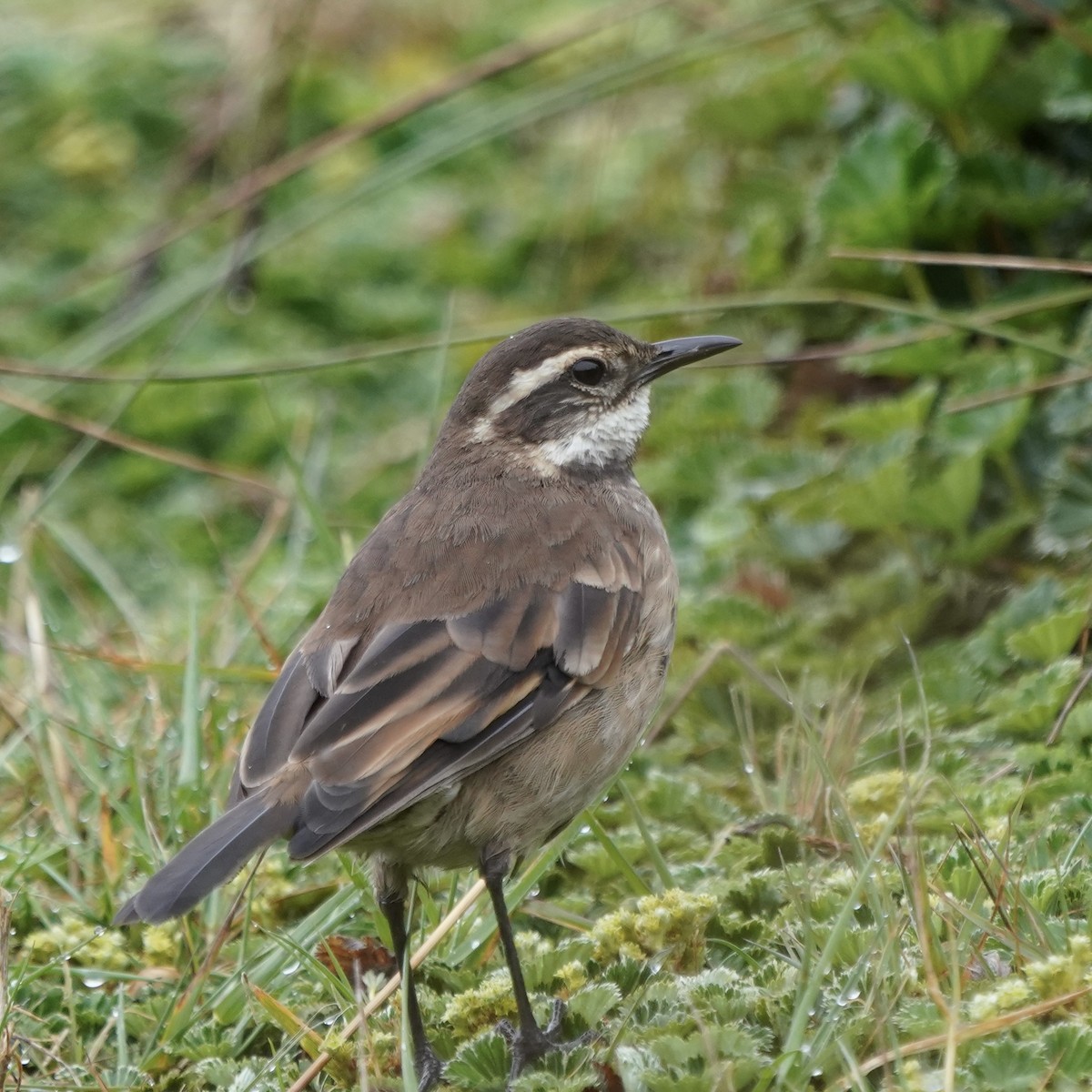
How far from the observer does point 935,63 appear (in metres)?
7.12

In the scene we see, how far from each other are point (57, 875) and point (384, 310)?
5607mm

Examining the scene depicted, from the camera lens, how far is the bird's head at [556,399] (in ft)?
17.9

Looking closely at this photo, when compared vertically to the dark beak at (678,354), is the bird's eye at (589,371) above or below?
above

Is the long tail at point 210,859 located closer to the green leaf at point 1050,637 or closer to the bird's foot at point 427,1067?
the bird's foot at point 427,1067

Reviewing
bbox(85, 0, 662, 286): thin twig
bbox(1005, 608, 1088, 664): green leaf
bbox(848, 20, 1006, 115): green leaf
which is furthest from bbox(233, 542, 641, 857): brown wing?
bbox(85, 0, 662, 286): thin twig

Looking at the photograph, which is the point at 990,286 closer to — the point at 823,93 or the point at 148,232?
the point at 823,93

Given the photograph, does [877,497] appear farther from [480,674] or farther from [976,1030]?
[976,1030]

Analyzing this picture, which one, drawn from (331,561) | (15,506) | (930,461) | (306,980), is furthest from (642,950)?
(15,506)

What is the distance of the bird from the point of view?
13.4ft

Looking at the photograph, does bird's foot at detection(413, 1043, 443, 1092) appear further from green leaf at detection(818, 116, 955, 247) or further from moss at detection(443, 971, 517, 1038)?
green leaf at detection(818, 116, 955, 247)

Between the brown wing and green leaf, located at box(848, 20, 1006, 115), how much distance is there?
3.35 metres

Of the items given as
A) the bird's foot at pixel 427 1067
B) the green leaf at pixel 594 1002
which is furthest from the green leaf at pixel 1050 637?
the bird's foot at pixel 427 1067

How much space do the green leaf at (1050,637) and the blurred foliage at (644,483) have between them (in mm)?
20

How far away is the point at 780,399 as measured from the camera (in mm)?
8016
